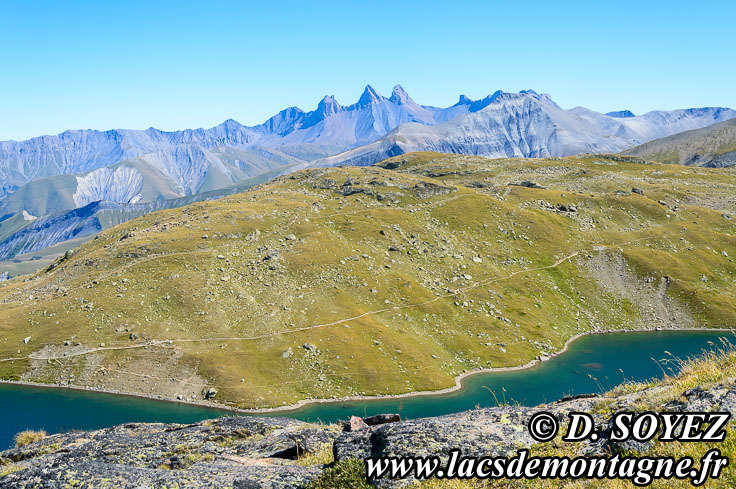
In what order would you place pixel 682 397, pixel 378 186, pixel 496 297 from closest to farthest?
pixel 682 397 < pixel 496 297 < pixel 378 186

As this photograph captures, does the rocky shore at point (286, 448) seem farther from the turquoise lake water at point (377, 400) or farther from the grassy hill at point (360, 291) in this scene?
the grassy hill at point (360, 291)

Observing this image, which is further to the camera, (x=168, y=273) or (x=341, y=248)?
(x=341, y=248)

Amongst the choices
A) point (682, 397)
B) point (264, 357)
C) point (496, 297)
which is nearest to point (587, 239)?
point (496, 297)

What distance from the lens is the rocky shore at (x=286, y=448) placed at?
37.6 ft

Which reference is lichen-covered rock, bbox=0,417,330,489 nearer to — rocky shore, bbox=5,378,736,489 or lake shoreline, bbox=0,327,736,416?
rocky shore, bbox=5,378,736,489

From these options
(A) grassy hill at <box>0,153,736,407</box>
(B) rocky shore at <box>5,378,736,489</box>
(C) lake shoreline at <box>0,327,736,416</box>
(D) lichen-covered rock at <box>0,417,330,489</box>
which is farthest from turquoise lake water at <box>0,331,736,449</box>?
(B) rocky shore at <box>5,378,736,489</box>

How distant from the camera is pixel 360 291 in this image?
11606 cm

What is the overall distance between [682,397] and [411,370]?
3450 inches

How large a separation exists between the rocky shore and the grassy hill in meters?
70.9

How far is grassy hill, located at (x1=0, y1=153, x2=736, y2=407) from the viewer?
93562 mm

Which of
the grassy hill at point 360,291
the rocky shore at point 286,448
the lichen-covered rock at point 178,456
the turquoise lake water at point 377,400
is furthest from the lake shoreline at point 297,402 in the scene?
the rocky shore at point 286,448

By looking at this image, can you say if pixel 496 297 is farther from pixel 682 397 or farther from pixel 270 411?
pixel 682 397

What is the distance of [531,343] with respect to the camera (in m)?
110

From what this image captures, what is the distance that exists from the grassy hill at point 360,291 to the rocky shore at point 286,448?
7095cm
